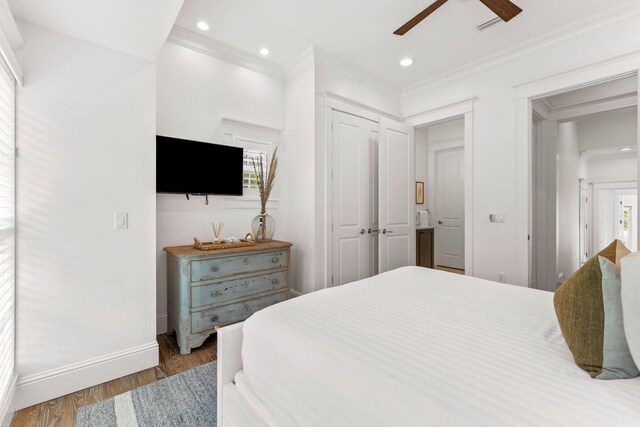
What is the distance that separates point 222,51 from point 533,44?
10.2 ft

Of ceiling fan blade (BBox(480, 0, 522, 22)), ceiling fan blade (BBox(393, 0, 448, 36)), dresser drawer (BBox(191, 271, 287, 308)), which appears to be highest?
ceiling fan blade (BBox(393, 0, 448, 36))

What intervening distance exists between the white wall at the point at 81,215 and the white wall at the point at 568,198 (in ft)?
15.4

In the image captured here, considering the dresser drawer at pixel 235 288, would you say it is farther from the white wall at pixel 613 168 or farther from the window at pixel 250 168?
the white wall at pixel 613 168

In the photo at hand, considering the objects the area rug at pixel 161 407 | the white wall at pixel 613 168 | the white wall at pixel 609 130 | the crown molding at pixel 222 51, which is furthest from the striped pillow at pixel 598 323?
the white wall at pixel 613 168

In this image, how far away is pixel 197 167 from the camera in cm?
268

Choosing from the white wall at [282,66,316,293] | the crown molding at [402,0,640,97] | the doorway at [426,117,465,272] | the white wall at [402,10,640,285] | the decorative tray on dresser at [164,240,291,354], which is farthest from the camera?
the doorway at [426,117,465,272]

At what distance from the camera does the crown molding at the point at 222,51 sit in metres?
2.68

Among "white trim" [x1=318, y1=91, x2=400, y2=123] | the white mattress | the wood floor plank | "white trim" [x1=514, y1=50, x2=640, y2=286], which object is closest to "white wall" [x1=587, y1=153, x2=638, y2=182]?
"white trim" [x1=514, y1=50, x2=640, y2=286]

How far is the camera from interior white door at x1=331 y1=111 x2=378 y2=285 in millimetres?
3262

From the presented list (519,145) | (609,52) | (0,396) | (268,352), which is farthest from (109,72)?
(609,52)

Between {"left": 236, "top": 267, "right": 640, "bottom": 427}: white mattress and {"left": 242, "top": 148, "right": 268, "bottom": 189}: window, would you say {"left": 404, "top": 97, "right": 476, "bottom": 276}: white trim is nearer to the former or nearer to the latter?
{"left": 236, "top": 267, "right": 640, "bottom": 427}: white mattress

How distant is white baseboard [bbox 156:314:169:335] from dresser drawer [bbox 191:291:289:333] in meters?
0.55

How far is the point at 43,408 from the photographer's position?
68.2 inches

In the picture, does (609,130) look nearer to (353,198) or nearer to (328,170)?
(353,198)
